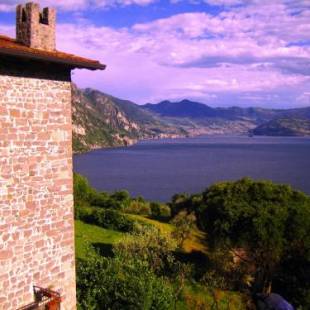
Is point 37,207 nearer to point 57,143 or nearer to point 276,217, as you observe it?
point 57,143

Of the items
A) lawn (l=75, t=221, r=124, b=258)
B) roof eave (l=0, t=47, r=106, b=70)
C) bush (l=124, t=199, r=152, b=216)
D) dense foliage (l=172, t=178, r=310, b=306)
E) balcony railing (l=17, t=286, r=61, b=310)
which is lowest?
bush (l=124, t=199, r=152, b=216)

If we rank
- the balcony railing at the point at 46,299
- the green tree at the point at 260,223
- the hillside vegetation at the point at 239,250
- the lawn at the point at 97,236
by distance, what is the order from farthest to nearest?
1. the lawn at the point at 97,236
2. the green tree at the point at 260,223
3. the hillside vegetation at the point at 239,250
4. the balcony railing at the point at 46,299

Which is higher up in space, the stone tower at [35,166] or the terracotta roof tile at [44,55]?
the terracotta roof tile at [44,55]

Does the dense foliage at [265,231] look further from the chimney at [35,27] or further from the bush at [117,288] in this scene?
the chimney at [35,27]

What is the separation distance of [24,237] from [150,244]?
20.5 meters

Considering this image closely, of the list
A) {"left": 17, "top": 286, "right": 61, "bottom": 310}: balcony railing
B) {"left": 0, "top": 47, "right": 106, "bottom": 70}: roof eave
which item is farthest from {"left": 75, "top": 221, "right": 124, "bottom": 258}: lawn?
{"left": 0, "top": 47, "right": 106, "bottom": 70}: roof eave

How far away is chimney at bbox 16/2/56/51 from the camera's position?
12172mm

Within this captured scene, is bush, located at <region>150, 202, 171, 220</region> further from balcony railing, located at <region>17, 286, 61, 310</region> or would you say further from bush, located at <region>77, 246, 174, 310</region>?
balcony railing, located at <region>17, 286, 61, 310</region>

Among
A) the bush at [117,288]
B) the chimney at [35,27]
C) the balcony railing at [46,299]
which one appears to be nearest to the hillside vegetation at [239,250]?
the bush at [117,288]

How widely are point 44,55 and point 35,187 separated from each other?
334 cm

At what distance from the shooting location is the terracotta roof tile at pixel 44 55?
10.5 m

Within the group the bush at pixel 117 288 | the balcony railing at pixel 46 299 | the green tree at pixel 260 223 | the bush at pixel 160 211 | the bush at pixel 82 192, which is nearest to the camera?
the balcony railing at pixel 46 299

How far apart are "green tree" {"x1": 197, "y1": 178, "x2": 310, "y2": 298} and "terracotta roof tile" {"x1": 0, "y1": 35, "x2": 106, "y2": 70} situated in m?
21.8

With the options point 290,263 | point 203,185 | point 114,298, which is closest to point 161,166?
point 203,185
